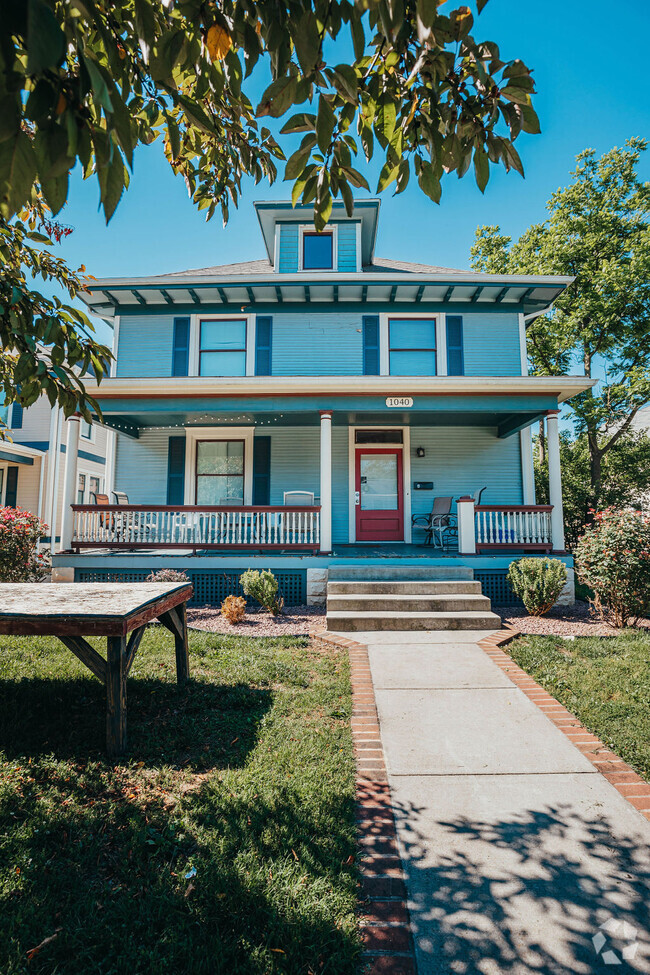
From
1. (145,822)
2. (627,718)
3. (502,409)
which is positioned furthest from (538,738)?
(502,409)

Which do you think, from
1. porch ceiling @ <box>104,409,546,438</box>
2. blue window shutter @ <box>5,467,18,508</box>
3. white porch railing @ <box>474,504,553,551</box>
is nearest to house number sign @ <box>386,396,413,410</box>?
porch ceiling @ <box>104,409,546,438</box>

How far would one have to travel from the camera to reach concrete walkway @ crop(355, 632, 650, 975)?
197 centimetres

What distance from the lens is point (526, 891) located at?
226 centimetres

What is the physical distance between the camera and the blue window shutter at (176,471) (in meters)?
12.1

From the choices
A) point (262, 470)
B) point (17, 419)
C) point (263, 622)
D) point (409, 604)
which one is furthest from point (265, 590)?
point (17, 419)

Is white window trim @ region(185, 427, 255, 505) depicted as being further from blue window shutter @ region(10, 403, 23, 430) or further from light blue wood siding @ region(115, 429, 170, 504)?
blue window shutter @ region(10, 403, 23, 430)

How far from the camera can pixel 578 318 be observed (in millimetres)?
16141

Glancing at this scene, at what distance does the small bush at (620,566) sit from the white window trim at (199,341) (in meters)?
8.17

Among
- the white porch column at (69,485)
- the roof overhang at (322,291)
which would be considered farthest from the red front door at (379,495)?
the white porch column at (69,485)

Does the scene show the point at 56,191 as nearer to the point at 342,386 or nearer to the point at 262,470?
the point at 342,386

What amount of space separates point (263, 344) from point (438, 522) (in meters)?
5.96

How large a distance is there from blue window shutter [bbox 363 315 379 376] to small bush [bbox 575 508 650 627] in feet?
20.4

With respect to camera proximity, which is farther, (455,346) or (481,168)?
(455,346)

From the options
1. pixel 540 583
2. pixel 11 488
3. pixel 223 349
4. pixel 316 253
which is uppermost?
pixel 316 253
